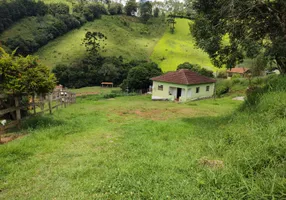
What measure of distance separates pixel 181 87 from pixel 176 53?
38.3 m

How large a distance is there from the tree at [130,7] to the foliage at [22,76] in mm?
93680

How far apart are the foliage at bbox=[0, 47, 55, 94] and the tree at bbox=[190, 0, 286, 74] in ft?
23.3

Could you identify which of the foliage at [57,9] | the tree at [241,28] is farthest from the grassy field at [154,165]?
the foliage at [57,9]

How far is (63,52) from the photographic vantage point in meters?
55.3

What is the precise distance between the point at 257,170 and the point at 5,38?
6596 cm

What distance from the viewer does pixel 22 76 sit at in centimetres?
746

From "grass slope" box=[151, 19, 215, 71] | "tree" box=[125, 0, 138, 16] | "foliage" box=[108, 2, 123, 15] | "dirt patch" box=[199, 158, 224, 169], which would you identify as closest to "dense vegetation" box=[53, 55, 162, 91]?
"grass slope" box=[151, 19, 215, 71]

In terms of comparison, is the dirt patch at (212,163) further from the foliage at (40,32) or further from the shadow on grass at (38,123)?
the foliage at (40,32)

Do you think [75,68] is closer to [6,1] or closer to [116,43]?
[116,43]

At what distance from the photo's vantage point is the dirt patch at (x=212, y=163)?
3.93 metres

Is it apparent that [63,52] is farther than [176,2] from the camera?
No

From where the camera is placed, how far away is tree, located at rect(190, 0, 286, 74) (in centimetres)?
796

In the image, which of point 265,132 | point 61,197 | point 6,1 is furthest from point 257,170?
point 6,1

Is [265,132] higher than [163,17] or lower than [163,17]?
lower
